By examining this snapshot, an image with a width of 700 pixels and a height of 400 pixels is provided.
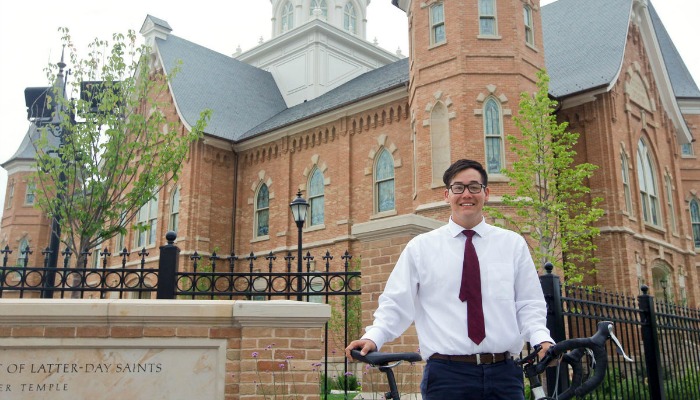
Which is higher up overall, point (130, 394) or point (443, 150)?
point (443, 150)

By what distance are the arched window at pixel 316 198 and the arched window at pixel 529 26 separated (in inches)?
377

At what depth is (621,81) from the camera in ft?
73.4

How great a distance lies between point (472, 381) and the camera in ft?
9.93

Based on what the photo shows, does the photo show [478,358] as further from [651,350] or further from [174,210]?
[174,210]

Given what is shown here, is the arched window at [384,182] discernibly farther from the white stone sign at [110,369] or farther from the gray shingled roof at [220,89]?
the white stone sign at [110,369]

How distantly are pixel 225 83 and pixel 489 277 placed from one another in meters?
30.7

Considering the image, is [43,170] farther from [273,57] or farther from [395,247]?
[273,57]

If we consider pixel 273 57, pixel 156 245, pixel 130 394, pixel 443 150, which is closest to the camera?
pixel 130 394

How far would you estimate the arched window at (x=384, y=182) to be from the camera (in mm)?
22672

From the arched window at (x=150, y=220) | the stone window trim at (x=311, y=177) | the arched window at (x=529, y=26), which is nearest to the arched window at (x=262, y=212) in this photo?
the stone window trim at (x=311, y=177)

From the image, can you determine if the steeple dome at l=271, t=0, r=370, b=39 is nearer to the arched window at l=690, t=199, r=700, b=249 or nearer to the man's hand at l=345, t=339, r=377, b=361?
the arched window at l=690, t=199, r=700, b=249

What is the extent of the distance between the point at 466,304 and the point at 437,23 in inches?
714

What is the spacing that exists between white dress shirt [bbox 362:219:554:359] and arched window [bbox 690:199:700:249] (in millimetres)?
27213

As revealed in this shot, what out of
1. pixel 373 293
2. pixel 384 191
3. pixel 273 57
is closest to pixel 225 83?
pixel 273 57
